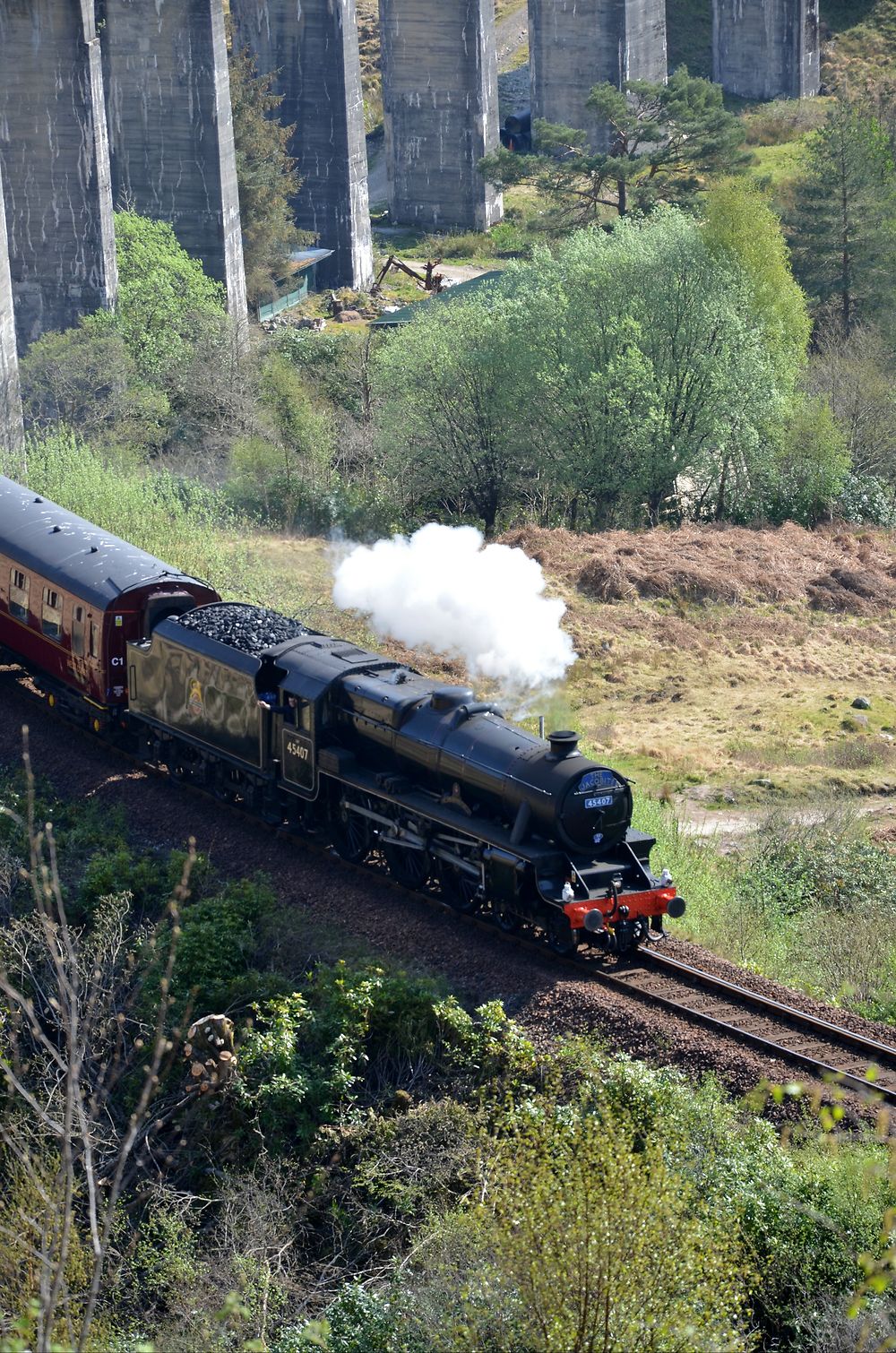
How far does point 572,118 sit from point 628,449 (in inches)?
1544

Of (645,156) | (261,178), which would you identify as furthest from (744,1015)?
(261,178)

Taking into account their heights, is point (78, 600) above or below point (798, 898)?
above

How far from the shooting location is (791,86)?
90750 millimetres

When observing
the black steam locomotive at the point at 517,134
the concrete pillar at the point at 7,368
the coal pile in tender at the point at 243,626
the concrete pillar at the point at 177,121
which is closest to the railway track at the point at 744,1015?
the coal pile in tender at the point at 243,626

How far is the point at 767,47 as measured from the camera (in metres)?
90.6

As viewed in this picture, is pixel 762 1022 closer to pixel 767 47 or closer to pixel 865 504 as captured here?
pixel 865 504

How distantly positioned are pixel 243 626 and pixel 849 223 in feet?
144

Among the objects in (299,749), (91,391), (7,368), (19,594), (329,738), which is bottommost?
(299,749)

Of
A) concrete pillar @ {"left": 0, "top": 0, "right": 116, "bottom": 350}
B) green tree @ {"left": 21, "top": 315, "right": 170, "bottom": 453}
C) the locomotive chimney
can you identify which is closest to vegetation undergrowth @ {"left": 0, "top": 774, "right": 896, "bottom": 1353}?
the locomotive chimney

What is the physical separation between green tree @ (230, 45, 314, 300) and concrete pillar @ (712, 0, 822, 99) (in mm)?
37920

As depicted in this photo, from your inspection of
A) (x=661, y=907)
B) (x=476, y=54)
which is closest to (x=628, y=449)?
(x=661, y=907)

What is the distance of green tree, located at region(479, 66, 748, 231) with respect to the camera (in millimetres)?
59719

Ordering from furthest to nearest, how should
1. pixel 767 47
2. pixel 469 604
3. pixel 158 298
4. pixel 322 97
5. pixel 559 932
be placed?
pixel 767 47
pixel 322 97
pixel 158 298
pixel 469 604
pixel 559 932

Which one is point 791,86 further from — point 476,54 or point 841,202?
point 841,202
